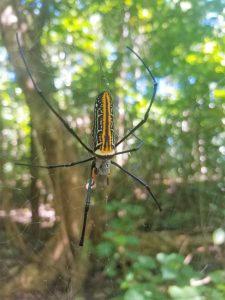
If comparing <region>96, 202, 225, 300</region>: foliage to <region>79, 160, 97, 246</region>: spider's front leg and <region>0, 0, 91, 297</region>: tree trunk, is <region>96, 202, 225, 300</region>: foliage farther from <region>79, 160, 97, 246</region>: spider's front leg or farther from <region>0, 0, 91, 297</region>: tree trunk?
<region>79, 160, 97, 246</region>: spider's front leg

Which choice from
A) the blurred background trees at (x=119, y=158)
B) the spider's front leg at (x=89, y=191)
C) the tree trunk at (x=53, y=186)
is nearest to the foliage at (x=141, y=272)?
the blurred background trees at (x=119, y=158)

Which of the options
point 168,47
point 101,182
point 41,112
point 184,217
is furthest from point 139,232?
point 168,47

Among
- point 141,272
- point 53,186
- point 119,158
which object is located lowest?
point 141,272

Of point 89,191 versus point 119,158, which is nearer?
point 89,191

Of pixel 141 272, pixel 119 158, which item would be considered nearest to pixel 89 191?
pixel 119 158

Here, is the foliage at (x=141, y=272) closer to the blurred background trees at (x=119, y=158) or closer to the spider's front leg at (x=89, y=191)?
the blurred background trees at (x=119, y=158)

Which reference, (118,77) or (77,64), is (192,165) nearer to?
(118,77)

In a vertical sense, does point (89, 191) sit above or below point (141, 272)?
above

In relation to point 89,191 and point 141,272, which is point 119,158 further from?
point 141,272

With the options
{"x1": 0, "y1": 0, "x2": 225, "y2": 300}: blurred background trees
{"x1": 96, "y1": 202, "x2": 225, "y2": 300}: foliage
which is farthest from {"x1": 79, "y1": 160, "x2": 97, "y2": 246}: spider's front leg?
{"x1": 96, "y1": 202, "x2": 225, "y2": 300}: foliage
